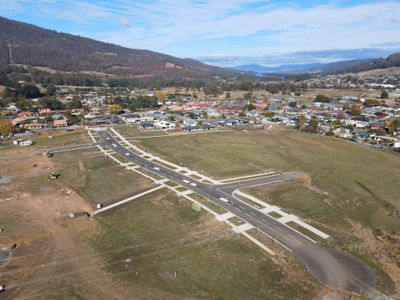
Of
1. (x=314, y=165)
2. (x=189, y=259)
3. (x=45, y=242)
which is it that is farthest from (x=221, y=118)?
Answer: (x=45, y=242)

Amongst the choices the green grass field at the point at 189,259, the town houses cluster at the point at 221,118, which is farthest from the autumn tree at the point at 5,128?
the green grass field at the point at 189,259

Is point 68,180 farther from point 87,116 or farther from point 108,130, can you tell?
point 87,116

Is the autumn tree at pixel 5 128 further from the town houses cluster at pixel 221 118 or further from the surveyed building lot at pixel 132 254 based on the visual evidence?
the surveyed building lot at pixel 132 254

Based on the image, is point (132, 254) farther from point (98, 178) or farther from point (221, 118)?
point (221, 118)

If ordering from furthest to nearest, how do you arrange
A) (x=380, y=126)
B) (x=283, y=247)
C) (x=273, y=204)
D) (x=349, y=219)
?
1. (x=380, y=126)
2. (x=273, y=204)
3. (x=349, y=219)
4. (x=283, y=247)

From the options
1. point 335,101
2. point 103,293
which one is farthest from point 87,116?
point 335,101
